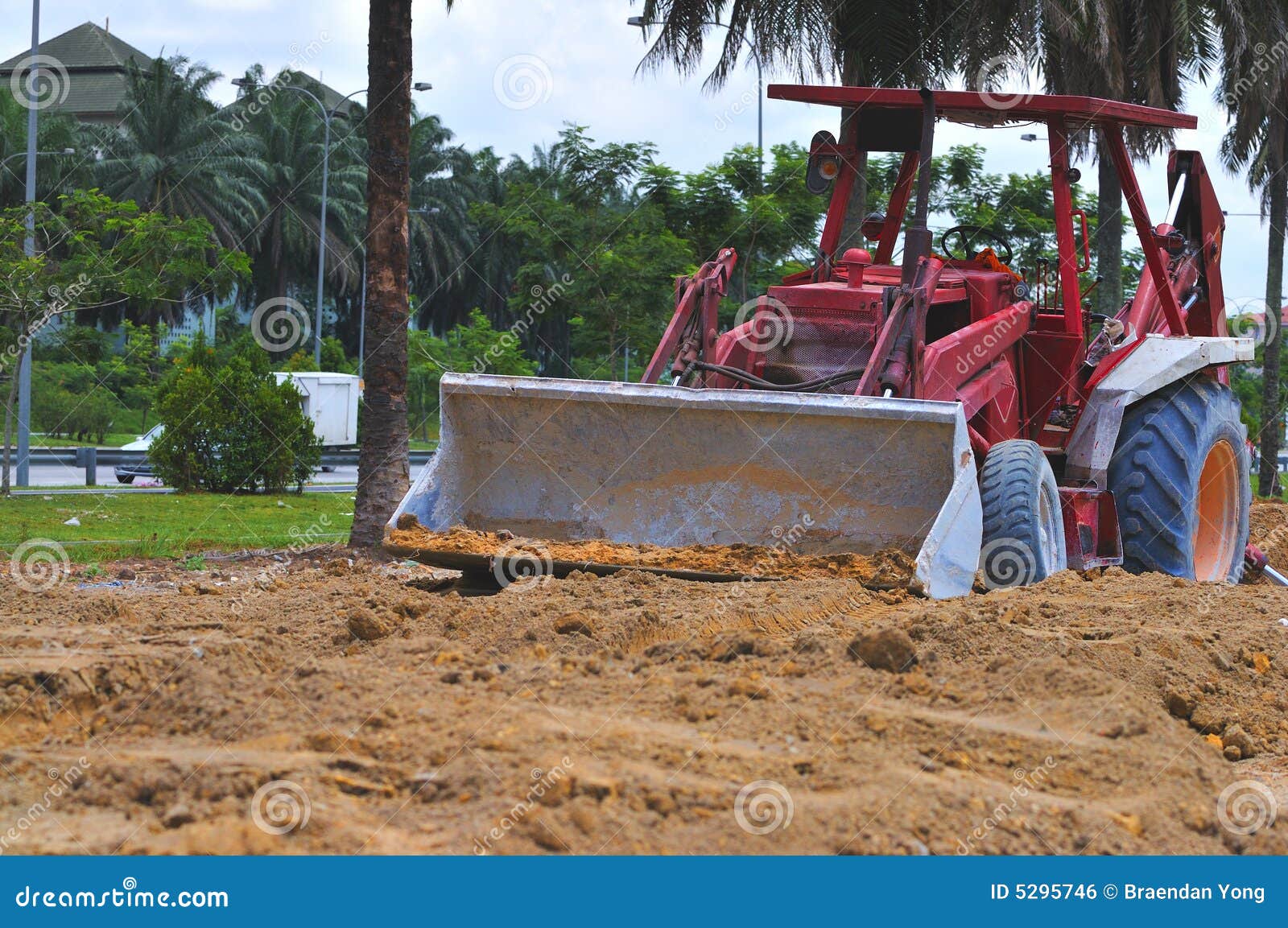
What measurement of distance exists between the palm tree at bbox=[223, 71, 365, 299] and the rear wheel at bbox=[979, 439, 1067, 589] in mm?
50870

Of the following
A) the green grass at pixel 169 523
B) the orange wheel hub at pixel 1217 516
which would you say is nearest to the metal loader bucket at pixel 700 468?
the orange wheel hub at pixel 1217 516

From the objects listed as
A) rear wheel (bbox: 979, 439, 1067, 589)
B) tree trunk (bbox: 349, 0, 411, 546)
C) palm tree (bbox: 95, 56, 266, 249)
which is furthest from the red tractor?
palm tree (bbox: 95, 56, 266, 249)

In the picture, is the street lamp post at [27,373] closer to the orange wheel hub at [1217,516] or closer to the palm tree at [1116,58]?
the palm tree at [1116,58]

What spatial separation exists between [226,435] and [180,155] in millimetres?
36706

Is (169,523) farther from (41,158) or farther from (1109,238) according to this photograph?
(41,158)

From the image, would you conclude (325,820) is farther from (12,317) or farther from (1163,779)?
(12,317)

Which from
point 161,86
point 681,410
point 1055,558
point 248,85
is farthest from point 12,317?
point 161,86

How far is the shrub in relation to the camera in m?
20.2

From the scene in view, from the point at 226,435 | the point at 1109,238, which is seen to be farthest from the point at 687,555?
the point at 1109,238

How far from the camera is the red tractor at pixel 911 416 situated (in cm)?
732

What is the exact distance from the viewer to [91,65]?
6419 cm

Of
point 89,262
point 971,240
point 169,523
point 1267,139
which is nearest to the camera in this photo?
point 971,240

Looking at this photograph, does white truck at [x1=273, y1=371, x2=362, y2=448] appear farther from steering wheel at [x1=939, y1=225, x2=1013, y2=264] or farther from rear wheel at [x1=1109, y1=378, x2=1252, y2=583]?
rear wheel at [x1=1109, y1=378, x2=1252, y2=583]

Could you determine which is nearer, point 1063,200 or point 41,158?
point 1063,200
